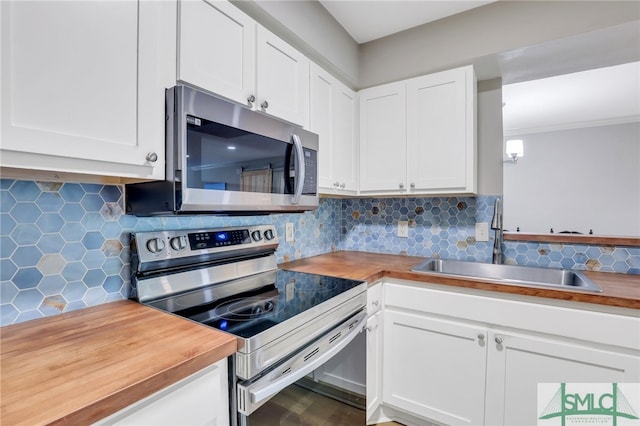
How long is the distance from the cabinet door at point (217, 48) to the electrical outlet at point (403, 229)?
4.66 feet

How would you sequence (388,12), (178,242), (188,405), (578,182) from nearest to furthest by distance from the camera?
(188,405), (178,242), (388,12), (578,182)

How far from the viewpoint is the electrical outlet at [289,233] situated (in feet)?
6.24

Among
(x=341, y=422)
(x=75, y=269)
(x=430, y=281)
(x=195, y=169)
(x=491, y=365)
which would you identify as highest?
(x=195, y=169)

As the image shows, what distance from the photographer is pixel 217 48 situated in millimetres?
1131

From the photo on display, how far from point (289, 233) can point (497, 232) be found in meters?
1.29

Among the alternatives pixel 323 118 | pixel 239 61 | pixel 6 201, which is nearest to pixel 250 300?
pixel 6 201

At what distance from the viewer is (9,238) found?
2.94ft

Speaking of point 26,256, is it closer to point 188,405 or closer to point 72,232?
point 72,232

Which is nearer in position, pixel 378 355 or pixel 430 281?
pixel 430 281

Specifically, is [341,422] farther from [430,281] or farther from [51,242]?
[51,242]

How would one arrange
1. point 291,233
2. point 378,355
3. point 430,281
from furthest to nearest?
point 291,233 < point 378,355 < point 430,281

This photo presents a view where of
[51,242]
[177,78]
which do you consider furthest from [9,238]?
[177,78]

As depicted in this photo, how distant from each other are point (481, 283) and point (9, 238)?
176 cm

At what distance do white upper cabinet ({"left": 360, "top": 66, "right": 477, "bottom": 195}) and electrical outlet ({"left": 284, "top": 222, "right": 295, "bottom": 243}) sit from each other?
1.80 ft
